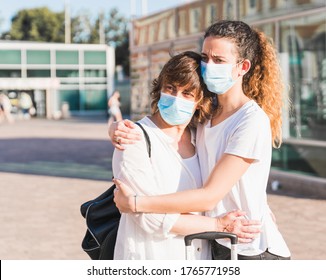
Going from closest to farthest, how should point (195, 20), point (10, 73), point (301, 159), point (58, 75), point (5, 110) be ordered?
1. point (301, 159)
2. point (195, 20)
3. point (5, 110)
4. point (10, 73)
5. point (58, 75)

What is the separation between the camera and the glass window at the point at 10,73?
146 feet

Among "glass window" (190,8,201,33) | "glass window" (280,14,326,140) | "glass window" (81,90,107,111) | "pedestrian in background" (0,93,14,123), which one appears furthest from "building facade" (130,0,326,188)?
"glass window" (81,90,107,111)

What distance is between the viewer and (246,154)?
239 cm

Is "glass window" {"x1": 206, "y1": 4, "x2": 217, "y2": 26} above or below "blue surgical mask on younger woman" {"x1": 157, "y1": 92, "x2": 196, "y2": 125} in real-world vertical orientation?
above

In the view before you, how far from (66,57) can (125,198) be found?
1754 inches

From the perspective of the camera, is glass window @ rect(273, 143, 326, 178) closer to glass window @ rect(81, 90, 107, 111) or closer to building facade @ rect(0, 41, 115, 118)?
building facade @ rect(0, 41, 115, 118)

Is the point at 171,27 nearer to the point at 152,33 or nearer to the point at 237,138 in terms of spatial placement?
the point at 152,33

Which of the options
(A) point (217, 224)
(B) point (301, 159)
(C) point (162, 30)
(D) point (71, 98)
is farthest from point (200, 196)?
(D) point (71, 98)

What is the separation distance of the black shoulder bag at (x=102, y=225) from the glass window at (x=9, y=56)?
43116 mm

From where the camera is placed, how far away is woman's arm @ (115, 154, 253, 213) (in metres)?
2.37

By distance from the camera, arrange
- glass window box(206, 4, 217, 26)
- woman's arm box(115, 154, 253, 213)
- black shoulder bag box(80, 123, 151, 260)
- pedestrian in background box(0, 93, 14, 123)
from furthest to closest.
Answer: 1. pedestrian in background box(0, 93, 14, 123)
2. glass window box(206, 4, 217, 26)
3. black shoulder bag box(80, 123, 151, 260)
4. woman's arm box(115, 154, 253, 213)

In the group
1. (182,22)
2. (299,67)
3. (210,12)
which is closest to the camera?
(299,67)

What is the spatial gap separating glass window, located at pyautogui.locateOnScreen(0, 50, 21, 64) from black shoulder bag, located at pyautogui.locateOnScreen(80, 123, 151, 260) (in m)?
43.1
